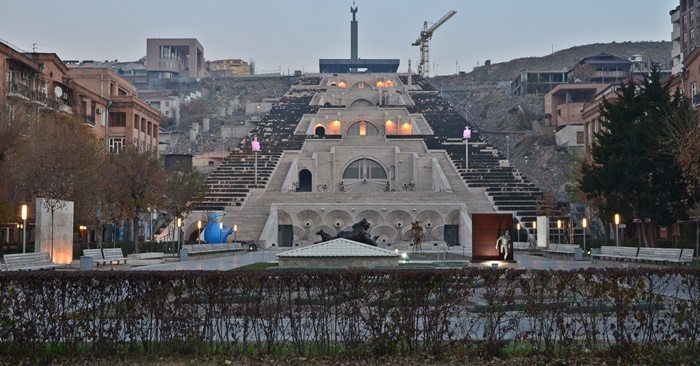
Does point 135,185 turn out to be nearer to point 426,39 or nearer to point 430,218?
point 430,218

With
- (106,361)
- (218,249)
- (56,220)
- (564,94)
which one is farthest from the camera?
(564,94)

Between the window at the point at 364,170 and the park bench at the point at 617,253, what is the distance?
45853 mm

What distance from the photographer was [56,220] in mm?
28969

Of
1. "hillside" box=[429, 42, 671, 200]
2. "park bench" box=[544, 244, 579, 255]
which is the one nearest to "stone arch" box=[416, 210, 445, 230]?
"hillside" box=[429, 42, 671, 200]

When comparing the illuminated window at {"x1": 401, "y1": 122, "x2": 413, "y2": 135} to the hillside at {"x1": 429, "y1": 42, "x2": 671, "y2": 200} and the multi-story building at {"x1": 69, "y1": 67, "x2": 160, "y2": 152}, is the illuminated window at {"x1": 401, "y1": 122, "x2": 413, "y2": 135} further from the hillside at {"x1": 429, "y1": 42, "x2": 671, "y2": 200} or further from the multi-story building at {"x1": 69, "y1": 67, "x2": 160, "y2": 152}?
the multi-story building at {"x1": 69, "y1": 67, "x2": 160, "y2": 152}

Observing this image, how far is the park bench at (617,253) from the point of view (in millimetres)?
31978

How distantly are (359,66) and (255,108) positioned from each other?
118 feet

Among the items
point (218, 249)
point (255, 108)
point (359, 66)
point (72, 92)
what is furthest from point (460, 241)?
point (359, 66)

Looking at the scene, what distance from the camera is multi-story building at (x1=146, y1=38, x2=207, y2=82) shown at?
179288 mm

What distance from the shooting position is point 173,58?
186 metres

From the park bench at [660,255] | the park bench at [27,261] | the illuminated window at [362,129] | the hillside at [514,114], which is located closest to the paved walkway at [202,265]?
the park bench at [27,261]

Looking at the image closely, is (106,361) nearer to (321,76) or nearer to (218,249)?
(218,249)

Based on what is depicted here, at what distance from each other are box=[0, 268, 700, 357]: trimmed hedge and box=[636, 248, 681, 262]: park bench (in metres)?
17.7

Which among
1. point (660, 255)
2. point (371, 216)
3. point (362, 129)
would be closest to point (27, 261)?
point (660, 255)
